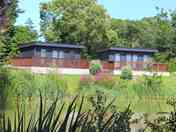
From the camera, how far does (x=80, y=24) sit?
1586 inches

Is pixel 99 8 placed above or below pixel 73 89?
above

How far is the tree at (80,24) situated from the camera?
134 ft

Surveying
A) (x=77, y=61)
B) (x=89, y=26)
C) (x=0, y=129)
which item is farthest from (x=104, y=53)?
(x=0, y=129)

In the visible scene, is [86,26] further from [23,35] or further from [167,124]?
[167,124]

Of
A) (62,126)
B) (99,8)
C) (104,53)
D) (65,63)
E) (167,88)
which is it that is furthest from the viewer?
(99,8)

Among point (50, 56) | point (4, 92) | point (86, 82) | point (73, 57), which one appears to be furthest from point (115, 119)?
point (73, 57)

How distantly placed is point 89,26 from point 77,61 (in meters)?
8.95

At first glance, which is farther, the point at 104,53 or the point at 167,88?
the point at 104,53

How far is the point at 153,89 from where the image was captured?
18781 millimetres

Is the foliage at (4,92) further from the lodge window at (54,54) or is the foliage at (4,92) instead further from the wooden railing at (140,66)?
the lodge window at (54,54)

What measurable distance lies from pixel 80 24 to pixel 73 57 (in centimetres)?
565

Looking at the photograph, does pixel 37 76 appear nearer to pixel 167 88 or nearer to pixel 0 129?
pixel 167 88

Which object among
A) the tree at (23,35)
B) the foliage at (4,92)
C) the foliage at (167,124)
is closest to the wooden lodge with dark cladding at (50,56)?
the tree at (23,35)

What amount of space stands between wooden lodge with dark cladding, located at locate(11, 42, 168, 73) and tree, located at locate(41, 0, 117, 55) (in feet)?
5.47
